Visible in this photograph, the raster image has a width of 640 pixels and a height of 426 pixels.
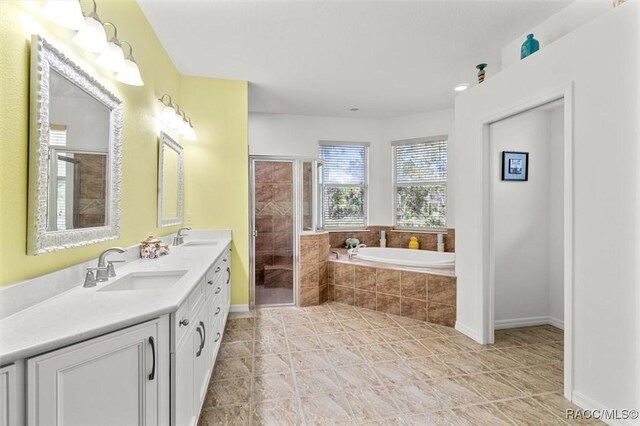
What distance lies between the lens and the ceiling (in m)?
2.23

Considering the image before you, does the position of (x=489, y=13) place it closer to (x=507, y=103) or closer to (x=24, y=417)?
(x=507, y=103)

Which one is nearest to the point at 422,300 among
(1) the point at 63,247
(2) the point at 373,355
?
(2) the point at 373,355

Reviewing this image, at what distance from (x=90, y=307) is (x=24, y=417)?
0.39 meters

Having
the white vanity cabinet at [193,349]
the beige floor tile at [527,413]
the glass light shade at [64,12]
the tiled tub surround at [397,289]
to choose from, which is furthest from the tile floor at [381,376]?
the glass light shade at [64,12]

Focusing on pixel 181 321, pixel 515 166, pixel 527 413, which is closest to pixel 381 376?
pixel 527 413

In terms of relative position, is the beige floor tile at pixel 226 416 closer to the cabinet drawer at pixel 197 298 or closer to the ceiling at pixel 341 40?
the cabinet drawer at pixel 197 298

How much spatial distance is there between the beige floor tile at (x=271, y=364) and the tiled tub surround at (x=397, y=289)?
1447 mm

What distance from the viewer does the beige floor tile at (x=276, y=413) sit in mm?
1743

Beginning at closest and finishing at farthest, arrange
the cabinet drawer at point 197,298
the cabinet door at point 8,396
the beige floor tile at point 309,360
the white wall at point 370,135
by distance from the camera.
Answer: the cabinet door at point 8,396 < the cabinet drawer at point 197,298 < the beige floor tile at point 309,360 < the white wall at point 370,135

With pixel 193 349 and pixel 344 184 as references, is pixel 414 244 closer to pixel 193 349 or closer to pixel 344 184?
pixel 344 184

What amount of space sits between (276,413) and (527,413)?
148cm

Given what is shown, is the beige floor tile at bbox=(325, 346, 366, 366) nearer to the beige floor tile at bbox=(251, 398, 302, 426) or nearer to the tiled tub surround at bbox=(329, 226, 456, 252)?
the beige floor tile at bbox=(251, 398, 302, 426)

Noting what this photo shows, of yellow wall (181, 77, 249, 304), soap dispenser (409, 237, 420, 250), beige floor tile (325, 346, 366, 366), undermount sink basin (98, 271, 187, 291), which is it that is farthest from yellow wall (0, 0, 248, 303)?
soap dispenser (409, 237, 420, 250)

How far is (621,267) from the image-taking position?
1.66m
